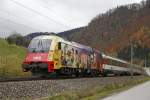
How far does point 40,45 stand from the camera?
34344mm

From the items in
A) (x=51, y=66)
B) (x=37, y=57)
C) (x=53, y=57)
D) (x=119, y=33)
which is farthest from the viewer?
(x=119, y=33)

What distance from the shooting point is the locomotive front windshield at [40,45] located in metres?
33.9

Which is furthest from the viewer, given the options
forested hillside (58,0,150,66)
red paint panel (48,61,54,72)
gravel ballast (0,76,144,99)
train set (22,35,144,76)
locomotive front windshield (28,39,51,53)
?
forested hillside (58,0,150,66)

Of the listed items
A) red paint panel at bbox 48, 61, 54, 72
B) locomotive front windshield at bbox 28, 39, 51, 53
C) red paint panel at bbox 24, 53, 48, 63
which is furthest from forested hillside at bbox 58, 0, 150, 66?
red paint panel at bbox 48, 61, 54, 72

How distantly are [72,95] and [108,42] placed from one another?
14175cm

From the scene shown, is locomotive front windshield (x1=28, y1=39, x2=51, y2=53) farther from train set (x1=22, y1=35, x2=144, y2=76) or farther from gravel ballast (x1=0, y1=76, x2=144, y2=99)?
gravel ballast (x1=0, y1=76, x2=144, y2=99)

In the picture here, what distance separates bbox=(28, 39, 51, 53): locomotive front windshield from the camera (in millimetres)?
33875

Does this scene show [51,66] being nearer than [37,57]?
Yes

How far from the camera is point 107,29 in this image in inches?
7013

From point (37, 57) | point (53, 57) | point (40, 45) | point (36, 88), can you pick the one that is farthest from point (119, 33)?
point (36, 88)

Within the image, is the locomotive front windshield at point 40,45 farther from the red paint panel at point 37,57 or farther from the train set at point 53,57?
the red paint panel at point 37,57

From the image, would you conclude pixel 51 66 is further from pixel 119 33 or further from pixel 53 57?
pixel 119 33

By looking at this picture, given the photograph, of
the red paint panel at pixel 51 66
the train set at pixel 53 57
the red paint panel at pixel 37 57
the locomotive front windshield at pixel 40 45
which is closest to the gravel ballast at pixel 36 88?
the red paint panel at pixel 51 66

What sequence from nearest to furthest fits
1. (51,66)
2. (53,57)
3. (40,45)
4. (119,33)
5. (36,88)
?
(36,88)
(51,66)
(53,57)
(40,45)
(119,33)
